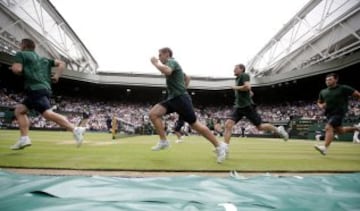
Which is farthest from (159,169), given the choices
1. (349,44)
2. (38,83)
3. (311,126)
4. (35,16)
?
(35,16)

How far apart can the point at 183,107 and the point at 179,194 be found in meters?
3.29

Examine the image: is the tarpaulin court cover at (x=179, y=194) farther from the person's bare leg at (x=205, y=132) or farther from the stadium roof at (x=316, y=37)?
the stadium roof at (x=316, y=37)

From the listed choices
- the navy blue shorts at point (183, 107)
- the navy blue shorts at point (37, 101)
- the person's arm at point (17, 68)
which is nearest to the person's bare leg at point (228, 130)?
the navy blue shorts at point (183, 107)

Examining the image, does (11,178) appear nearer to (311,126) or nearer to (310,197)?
(310,197)

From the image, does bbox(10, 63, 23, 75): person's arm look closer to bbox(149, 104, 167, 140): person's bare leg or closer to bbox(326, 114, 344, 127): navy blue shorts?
bbox(149, 104, 167, 140): person's bare leg

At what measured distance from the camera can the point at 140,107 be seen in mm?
52094

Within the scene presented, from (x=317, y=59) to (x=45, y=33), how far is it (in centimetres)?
3097

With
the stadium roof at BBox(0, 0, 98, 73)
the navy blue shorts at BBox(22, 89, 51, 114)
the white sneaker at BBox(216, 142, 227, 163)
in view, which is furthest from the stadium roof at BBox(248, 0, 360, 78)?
the stadium roof at BBox(0, 0, 98, 73)

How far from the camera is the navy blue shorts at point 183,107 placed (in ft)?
20.7

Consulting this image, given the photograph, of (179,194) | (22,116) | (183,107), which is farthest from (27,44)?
(179,194)

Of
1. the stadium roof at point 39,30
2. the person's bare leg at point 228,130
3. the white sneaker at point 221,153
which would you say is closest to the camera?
the white sneaker at point 221,153

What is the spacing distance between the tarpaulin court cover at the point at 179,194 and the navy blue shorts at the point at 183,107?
232cm

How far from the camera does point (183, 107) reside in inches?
250

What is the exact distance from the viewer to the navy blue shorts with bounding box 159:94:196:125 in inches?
248
